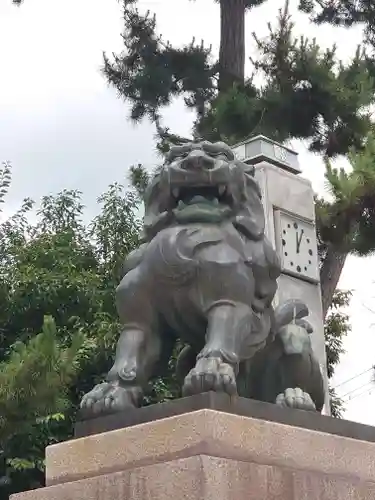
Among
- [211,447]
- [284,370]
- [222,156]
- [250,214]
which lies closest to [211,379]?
[211,447]

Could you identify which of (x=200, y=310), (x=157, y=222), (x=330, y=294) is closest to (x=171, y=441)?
(x=200, y=310)

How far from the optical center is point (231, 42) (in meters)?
10.1

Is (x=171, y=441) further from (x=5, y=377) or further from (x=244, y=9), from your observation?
(x=244, y=9)

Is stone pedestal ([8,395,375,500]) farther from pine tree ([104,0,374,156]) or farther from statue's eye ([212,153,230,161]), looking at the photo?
pine tree ([104,0,374,156])

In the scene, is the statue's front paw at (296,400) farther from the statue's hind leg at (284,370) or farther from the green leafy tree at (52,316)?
the green leafy tree at (52,316)

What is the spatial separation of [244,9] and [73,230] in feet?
10.9

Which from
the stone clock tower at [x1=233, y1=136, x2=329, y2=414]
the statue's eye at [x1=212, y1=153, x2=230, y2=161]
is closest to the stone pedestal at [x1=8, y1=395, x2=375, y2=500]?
the statue's eye at [x1=212, y1=153, x2=230, y2=161]

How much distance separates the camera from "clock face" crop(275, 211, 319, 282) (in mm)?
5730

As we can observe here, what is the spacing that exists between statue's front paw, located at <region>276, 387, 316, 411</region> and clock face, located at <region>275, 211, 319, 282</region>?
2627 mm

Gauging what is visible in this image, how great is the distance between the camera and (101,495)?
9.00ft

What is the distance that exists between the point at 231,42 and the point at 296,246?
4833 mm

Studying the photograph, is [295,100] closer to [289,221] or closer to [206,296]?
[289,221]

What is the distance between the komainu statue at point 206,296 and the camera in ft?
9.77

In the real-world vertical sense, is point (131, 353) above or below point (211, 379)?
above
